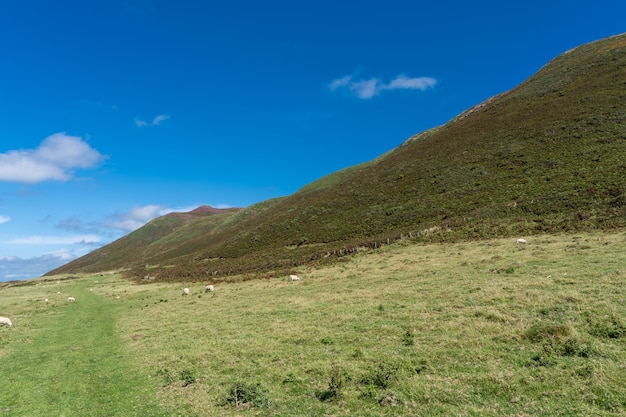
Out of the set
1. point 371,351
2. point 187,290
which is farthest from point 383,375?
point 187,290

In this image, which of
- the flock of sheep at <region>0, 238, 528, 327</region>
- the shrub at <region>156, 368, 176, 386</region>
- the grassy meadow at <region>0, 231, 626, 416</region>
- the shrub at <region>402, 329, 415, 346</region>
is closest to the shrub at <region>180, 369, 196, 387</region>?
the grassy meadow at <region>0, 231, 626, 416</region>

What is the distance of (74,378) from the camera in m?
14.9

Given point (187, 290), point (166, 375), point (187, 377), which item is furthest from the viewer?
point (187, 290)

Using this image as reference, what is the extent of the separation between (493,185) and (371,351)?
5201 cm

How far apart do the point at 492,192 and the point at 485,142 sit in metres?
25.8

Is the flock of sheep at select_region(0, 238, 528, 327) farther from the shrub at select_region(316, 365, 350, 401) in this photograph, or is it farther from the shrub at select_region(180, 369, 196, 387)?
the shrub at select_region(316, 365, 350, 401)

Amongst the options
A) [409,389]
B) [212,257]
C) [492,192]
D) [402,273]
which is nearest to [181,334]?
[409,389]

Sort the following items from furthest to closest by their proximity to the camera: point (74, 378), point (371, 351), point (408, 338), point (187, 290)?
1. point (187, 290)
2. point (74, 378)
3. point (408, 338)
4. point (371, 351)

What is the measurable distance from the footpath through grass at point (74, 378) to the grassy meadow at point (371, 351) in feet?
0.26

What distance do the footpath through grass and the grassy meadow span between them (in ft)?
0.26

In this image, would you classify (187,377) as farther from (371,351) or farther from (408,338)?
(408,338)

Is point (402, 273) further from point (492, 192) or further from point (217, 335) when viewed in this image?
point (492, 192)

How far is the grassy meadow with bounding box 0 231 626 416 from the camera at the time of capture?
991cm

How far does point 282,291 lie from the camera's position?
32438 millimetres
